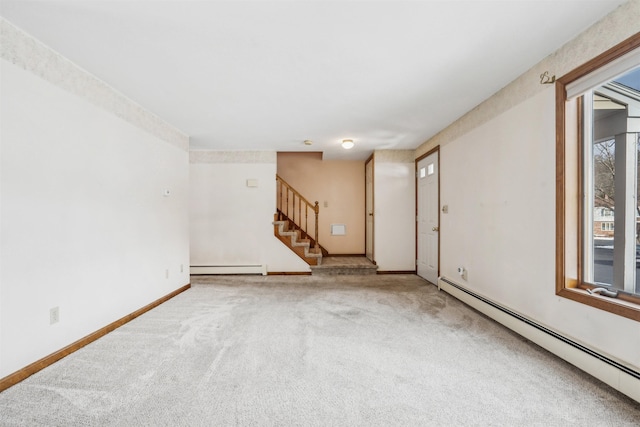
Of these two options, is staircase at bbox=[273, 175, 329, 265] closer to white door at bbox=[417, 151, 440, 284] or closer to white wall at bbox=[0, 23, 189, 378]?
white door at bbox=[417, 151, 440, 284]

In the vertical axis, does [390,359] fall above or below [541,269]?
below

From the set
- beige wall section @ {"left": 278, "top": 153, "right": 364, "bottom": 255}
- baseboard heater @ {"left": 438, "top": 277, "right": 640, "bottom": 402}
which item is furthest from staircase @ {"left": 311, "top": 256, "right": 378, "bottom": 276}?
baseboard heater @ {"left": 438, "top": 277, "right": 640, "bottom": 402}

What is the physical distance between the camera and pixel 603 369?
195 centimetres

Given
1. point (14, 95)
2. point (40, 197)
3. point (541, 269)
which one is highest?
point (14, 95)

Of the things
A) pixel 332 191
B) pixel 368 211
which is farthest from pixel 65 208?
pixel 368 211

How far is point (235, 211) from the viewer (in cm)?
577

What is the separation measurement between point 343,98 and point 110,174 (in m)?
2.65

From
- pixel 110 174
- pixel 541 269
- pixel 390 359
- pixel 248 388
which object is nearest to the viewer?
pixel 248 388

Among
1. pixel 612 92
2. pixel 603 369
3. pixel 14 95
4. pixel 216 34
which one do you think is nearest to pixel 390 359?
pixel 603 369

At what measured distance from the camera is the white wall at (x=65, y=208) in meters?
2.01

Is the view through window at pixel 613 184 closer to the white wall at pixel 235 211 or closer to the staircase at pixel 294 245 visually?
the staircase at pixel 294 245

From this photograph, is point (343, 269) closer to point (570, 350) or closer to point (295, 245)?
point (295, 245)

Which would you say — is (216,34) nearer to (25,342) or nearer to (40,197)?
(40,197)

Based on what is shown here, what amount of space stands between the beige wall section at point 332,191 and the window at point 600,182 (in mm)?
4866
